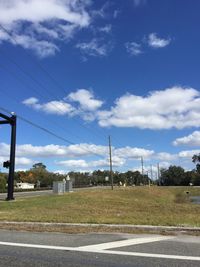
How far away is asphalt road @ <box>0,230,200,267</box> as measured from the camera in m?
8.13

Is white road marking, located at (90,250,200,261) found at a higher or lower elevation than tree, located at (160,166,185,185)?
lower

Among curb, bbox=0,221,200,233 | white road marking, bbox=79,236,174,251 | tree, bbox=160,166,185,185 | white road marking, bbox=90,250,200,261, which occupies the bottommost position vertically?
white road marking, bbox=90,250,200,261

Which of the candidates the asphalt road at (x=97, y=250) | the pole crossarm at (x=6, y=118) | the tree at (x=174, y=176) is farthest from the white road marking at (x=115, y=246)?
the tree at (x=174, y=176)

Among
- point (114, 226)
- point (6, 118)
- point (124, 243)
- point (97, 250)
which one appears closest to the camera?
point (97, 250)

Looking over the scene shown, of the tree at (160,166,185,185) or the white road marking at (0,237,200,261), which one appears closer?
the white road marking at (0,237,200,261)

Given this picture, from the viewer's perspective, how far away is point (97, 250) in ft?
30.7

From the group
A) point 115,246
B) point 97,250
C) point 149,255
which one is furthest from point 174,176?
point 149,255

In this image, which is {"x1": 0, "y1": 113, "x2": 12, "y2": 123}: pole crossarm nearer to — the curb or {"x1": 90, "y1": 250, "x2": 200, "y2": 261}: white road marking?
the curb

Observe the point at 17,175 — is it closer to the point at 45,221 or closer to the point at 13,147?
the point at 13,147

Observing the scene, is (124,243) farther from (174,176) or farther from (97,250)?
(174,176)

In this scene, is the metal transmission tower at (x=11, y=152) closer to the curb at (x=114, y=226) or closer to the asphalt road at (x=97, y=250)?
the curb at (x=114, y=226)

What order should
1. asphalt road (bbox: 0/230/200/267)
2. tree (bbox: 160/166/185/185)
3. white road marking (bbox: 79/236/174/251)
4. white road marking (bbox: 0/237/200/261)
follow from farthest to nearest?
tree (bbox: 160/166/185/185)
white road marking (bbox: 79/236/174/251)
white road marking (bbox: 0/237/200/261)
asphalt road (bbox: 0/230/200/267)

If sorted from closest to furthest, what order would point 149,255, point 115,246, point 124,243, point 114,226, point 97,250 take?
point 149,255
point 97,250
point 115,246
point 124,243
point 114,226

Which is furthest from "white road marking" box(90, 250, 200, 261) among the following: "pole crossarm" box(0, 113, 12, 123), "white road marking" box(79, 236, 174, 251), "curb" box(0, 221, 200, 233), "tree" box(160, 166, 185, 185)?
"tree" box(160, 166, 185, 185)
